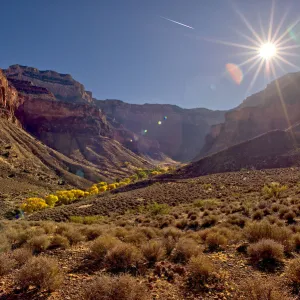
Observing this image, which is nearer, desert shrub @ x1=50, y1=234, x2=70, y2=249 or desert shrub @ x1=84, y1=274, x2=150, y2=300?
desert shrub @ x1=84, y1=274, x2=150, y2=300

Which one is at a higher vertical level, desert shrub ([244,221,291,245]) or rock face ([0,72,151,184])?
rock face ([0,72,151,184])

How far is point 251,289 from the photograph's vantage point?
3.94 meters

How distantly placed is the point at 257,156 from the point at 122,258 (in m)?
51.4

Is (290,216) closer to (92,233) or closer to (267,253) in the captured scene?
(267,253)

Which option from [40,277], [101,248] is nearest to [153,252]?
[101,248]

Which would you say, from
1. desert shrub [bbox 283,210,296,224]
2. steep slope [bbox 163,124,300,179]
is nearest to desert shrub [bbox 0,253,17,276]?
desert shrub [bbox 283,210,296,224]

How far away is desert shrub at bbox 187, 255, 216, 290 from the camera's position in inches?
186

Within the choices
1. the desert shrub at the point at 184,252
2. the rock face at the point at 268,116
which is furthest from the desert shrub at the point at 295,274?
the rock face at the point at 268,116

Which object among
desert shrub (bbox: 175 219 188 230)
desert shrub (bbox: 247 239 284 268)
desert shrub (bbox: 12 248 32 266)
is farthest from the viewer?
desert shrub (bbox: 175 219 188 230)

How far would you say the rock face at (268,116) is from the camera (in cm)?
9519

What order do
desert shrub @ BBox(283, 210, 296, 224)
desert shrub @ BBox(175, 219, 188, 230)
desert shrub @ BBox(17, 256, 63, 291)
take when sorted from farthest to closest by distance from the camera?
desert shrub @ BBox(175, 219, 188, 230) → desert shrub @ BBox(283, 210, 296, 224) → desert shrub @ BBox(17, 256, 63, 291)

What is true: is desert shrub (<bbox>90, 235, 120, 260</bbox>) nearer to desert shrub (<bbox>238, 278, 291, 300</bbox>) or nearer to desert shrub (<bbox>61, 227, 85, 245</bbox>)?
desert shrub (<bbox>61, 227, 85, 245</bbox>)

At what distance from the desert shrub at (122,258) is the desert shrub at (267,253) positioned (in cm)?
304

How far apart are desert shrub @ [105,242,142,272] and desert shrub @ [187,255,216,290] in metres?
1.46
